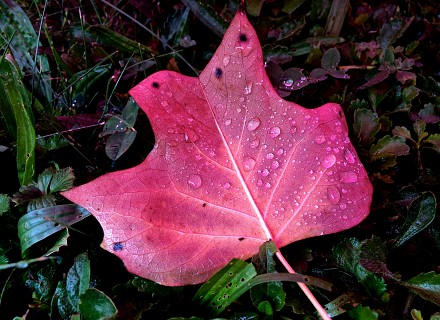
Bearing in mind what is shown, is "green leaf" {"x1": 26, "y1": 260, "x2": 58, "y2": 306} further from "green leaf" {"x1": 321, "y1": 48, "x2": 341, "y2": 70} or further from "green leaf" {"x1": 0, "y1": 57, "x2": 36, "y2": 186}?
"green leaf" {"x1": 321, "y1": 48, "x2": 341, "y2": 70}

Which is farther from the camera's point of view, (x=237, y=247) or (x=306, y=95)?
(x=306, y=95)

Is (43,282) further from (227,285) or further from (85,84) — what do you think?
(85,84)

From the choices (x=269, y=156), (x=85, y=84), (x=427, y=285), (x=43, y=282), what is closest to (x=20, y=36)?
(x=85, y=84)

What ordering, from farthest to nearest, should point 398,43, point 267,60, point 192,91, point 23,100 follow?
point 398,43
point 267,60
point 23,100
point 192,91

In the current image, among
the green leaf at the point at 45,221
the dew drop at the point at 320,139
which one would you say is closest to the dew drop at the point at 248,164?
the dew drop at the point at 320,139

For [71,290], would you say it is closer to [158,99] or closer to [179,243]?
[179,243]

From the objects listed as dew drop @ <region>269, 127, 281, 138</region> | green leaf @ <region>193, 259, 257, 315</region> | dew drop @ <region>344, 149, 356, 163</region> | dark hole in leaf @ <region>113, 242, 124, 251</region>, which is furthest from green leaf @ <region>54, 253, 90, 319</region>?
dew drop @ <region>344, 149, 356, 163</region>

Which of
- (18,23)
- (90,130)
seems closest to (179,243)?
(90,130)
